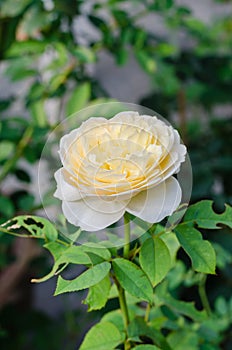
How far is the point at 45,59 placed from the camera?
1526 mm

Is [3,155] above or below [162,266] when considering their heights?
below

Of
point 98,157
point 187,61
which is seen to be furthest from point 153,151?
point 187,61

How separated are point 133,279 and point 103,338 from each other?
80mm

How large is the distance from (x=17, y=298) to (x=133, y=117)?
1.18 m

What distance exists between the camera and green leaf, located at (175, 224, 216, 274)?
15.3 inches

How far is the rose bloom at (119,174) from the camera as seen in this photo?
0.36 m

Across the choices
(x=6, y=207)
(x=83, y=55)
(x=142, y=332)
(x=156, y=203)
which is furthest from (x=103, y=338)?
(x=83, y=55)

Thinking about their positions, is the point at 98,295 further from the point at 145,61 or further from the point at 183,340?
the point at 145,61

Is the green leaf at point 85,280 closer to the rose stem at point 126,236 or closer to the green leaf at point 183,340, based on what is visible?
the rose stem at point 126,236

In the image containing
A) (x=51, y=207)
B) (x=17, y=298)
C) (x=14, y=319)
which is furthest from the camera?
(x=17, y=298)

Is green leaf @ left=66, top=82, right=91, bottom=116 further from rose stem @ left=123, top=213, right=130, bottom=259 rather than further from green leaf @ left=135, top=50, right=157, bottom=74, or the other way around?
rose stem @ left=123, top=213, right=130, bottom=259

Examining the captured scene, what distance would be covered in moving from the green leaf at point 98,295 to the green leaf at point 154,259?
1.4 inches

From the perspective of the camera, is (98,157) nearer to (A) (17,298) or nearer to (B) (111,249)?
(B) (111,249)

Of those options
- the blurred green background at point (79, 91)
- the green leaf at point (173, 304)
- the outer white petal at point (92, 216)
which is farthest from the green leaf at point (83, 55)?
the outer white petal at point (92, 216)
